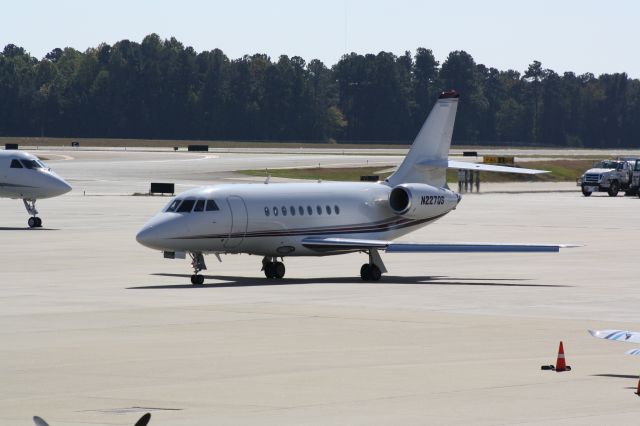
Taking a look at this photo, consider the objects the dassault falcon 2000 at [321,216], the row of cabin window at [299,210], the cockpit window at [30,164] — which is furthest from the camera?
the cockpit window at [30,164]

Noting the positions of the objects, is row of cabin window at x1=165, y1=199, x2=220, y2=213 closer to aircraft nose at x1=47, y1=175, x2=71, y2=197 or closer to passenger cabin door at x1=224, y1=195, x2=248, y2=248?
passenger cabin door at x1=224, y1=195, x2=248, y2=248

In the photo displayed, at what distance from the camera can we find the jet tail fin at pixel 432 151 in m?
41.6

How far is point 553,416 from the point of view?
17.7m

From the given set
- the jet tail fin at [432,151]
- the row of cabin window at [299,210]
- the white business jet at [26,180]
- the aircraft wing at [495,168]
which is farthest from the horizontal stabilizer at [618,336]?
the white business jet at [26,180]

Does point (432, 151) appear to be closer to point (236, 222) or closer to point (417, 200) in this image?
point (417, 200)

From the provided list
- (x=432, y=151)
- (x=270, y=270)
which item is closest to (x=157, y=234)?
(x=270, y=270)

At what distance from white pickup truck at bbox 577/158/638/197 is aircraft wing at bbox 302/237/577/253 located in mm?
57533

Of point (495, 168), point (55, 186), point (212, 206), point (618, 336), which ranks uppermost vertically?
point (495, 168)

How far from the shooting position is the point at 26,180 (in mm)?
57125

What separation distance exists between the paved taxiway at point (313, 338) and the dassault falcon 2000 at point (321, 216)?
0.95 m

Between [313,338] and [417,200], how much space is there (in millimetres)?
15061

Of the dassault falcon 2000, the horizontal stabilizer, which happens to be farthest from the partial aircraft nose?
the horizontal stabilizer

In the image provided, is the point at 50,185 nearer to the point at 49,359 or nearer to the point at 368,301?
the point at 368,301

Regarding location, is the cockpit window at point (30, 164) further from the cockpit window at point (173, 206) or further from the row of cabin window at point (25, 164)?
the cockpit window at point (173, 206)
